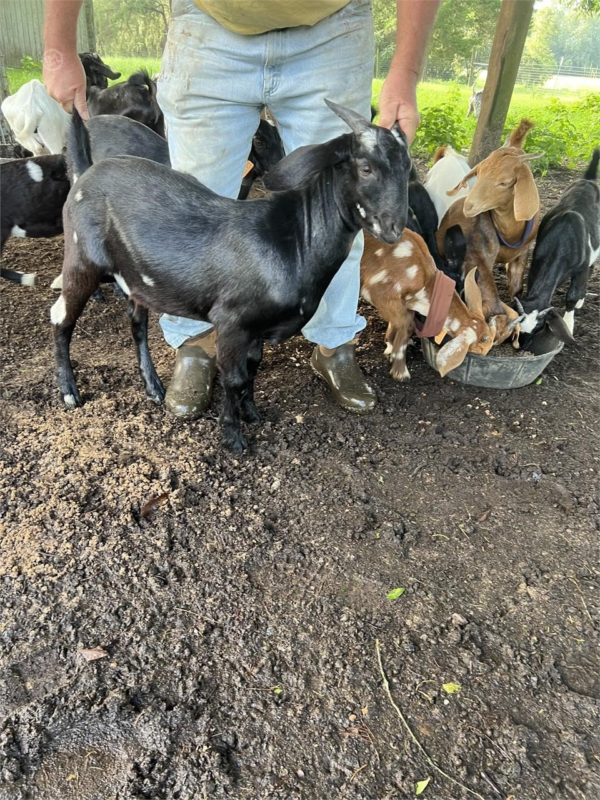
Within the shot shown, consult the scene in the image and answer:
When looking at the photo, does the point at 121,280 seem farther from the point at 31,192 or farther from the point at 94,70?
the point at 94,70

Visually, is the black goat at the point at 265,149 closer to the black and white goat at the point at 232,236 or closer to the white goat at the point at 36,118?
the white goat at the point at 36,118

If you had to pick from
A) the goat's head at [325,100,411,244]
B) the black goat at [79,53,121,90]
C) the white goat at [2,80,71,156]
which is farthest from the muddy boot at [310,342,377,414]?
the black goat at [79,53,121,90]

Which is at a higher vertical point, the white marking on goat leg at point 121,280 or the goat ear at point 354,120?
the goat ear at point 354,120

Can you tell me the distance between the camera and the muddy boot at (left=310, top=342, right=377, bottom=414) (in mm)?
3238

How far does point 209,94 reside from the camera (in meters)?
2.62

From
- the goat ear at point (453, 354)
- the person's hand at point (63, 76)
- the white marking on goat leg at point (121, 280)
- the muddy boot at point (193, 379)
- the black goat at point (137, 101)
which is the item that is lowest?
the muddy boot at point (193, 379)

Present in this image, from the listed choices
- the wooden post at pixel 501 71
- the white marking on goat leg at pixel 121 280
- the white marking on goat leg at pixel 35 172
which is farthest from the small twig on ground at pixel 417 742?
the wooden post at pixel 501 71

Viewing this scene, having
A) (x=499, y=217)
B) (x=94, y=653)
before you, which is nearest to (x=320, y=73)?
(x=499, y=217)

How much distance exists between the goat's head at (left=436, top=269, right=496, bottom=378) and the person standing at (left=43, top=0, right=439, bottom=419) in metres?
1.21

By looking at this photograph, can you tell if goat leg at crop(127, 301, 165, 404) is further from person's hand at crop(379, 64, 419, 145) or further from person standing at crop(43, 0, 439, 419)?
person's hand at crop(379, 64, 419, 145)

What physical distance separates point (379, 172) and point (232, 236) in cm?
65

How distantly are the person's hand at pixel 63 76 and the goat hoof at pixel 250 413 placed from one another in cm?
164

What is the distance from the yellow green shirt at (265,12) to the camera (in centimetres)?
233

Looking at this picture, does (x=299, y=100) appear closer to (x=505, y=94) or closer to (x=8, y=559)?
(x=8, y=559)
